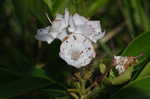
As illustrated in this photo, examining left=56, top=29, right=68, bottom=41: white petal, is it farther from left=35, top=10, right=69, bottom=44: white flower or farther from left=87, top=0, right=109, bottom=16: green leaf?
left=87, top=0, right=109, bottom=16: green leaf

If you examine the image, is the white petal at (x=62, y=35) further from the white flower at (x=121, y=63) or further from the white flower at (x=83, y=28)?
the white flower at (x=121, y=63)

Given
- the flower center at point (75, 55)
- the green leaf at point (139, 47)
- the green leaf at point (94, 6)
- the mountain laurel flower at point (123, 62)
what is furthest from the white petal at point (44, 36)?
the green leaf at point (94, 6)

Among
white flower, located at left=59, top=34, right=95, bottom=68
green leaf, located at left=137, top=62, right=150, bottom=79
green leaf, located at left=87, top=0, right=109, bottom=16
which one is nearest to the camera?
white flower, located at left=59, top=34, right=95, bottom=68

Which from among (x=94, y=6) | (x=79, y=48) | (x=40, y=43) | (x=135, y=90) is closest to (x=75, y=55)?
(x=79, y=48)

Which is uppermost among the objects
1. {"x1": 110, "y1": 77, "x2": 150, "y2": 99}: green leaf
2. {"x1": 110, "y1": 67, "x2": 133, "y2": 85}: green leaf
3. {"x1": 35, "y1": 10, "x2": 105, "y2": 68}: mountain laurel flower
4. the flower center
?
{"x1": 35, "y1": 10, "x2": 105, "y2": 68}: mountain laurel flower

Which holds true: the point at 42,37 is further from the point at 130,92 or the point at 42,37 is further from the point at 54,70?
the point at 54,70

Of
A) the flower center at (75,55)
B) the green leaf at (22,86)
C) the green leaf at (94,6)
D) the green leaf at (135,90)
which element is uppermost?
the green leaf at (94,6)

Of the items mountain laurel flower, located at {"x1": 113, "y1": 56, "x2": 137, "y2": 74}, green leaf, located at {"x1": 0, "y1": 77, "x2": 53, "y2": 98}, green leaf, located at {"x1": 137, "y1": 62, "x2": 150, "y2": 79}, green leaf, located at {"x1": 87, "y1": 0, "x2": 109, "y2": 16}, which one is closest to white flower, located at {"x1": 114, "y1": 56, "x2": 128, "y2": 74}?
mountain laurel flower, located at {"x1": 113, "y1": 56, "x2": 137, "y2": 74}
